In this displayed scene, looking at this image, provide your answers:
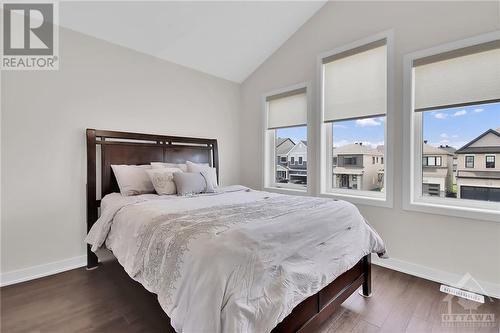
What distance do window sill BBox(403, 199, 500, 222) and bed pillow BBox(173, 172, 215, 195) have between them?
2155mm

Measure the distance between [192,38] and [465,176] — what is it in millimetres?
3408

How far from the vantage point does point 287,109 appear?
3607mm

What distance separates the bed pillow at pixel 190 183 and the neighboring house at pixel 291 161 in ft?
4.86

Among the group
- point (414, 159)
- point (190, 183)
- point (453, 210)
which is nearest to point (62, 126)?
point (190, 183)

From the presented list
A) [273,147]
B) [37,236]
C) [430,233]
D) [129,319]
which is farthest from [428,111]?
[37,236]

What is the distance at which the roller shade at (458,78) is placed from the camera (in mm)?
2025

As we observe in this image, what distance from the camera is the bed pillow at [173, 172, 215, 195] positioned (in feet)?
8.20

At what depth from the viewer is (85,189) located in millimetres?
2668

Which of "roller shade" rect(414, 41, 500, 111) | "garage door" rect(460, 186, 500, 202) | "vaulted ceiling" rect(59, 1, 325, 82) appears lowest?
"garage door" rect(460, 186, 500, 202)

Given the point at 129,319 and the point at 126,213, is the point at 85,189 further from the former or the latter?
the point at 129,319

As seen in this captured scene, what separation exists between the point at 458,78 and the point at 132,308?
3.45 meters

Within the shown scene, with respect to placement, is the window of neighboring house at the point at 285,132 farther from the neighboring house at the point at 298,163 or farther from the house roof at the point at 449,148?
the house roof at the point at 449,148

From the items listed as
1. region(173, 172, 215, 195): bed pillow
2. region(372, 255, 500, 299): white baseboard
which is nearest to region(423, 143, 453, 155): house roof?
region(372, 255, 500, 299): white baseboard

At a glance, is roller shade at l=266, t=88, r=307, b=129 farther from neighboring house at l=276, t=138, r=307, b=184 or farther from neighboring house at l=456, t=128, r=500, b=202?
neighboring house at l=456, t=128, r=500, b=202
